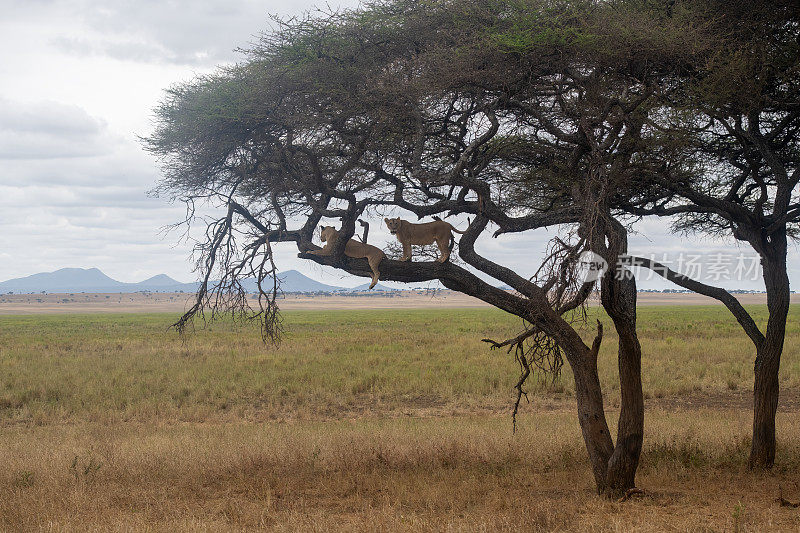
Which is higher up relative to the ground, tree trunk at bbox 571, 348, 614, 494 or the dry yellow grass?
tree trunk at bbox 571, 348, 614, 494

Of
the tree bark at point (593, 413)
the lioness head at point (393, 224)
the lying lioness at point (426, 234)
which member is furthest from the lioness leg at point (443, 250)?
the tree bark at point (593, 413)

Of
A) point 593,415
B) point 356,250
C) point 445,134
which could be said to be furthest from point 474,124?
point 593,415

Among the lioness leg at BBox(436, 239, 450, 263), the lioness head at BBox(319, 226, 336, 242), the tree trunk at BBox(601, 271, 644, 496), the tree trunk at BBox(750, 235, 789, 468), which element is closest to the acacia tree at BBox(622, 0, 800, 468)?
the tree trunk at BBox(750, 235, 789, 468)

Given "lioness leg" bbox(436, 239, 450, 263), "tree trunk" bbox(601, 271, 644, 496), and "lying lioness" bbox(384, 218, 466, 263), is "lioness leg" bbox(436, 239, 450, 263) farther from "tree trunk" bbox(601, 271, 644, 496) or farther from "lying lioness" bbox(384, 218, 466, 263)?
"tree trunk" bbox(601, 271, 644, 496)

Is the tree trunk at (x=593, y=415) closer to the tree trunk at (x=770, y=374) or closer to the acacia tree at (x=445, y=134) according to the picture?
the acacia tree at (x=445, y=134)

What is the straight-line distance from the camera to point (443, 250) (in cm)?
1012

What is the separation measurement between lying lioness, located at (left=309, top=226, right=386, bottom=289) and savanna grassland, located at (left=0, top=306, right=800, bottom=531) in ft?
10.7

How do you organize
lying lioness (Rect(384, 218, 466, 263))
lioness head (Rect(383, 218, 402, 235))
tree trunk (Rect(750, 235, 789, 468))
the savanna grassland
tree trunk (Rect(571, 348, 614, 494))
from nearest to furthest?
the savanna grassland → tree trunk (Rect(571, 348, 614, 494)) → lioness head (Rect(383, 218, 402, 235)) → lying lioness (Rect(384, 218, 466, 263)) → tree trunk (Rect(750, 235, 789, 468))

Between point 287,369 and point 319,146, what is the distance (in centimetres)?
1833

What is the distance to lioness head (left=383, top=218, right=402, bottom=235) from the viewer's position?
995 cm

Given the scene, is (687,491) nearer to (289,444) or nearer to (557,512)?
(557,512)

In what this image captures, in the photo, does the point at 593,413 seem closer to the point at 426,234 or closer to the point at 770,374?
the point at 426,234

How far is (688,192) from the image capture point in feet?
37.0

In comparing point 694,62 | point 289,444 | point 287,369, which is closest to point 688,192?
point 694,62
